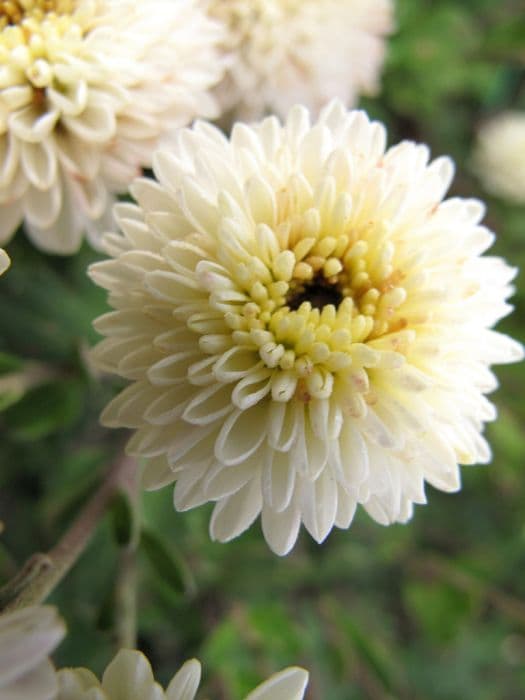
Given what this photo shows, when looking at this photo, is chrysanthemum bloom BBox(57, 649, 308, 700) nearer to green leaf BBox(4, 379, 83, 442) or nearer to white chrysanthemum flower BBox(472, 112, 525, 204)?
green leaf BBox(4, 379, 83, 442)

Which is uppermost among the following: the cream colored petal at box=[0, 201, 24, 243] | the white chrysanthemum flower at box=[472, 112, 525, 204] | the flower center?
the white chrysanthemum flower at box=[472, 112, 525, 204]

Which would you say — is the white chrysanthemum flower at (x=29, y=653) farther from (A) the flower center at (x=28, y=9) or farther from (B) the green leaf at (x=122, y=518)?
(A) the flower center at (x=28, y=9)

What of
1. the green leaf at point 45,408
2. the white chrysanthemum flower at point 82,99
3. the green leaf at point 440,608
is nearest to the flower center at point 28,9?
the white chrysanthemum flower at point 82,99

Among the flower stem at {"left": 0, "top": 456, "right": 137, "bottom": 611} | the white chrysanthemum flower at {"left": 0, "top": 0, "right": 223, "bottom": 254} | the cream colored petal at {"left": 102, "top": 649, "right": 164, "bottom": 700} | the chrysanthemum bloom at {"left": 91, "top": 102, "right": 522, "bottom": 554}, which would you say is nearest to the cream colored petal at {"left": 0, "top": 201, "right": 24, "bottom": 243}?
the white chrysanthemum flower at {"left": 0, "top": 0, "right": 223, "bottom": 254}

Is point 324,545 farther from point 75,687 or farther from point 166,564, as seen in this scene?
point 75,687

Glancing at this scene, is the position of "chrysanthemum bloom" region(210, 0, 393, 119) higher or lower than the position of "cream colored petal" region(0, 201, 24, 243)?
higher

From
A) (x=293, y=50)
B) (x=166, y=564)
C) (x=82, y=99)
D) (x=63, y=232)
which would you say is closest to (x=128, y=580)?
(x=166, y=564)
